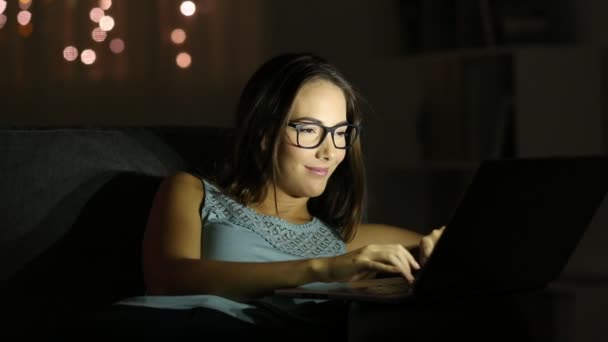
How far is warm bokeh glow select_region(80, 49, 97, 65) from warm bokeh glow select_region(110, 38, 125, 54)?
71 millimetres

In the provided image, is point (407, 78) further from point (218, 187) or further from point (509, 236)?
point (509, 236)

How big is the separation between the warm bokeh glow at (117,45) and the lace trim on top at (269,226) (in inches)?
69.2

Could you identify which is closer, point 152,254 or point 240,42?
point 152,254

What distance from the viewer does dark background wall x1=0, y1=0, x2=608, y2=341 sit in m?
2.89

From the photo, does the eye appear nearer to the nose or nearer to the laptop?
the nose

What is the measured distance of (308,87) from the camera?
1.63 meters

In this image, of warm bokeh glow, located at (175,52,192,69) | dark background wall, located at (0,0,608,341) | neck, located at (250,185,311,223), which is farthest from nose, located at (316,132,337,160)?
warm bokeh glow, located at (175,52,192,69)

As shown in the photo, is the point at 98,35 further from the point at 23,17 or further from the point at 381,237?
the point at 381,237

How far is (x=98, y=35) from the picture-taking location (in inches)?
128

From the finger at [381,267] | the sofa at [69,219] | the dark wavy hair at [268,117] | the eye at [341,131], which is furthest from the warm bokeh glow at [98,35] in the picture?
the finger at [381,267]

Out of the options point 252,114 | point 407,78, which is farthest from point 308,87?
point 407,78

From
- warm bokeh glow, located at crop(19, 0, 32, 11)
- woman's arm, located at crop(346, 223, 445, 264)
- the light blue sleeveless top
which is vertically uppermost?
warm bokeh glow, located at crop(19, 0, 32, 11)

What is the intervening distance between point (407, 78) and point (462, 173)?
19.6 inches

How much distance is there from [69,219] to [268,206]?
0.35 meters
